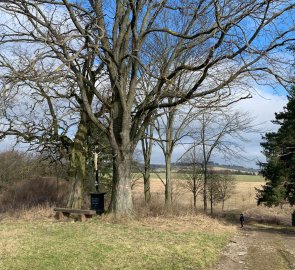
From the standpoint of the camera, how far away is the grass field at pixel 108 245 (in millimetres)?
8430

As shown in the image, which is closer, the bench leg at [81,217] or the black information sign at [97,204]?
the bench leg at [81,217]

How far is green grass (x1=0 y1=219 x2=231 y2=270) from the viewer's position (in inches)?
331

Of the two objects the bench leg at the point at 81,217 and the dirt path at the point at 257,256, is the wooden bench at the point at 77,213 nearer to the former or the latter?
the bench leg at the point at 81,217

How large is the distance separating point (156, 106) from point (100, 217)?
15.3 ft

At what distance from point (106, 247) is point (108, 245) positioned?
244mm

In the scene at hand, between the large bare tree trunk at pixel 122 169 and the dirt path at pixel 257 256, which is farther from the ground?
the large bare tree trunk at pixel 122 169

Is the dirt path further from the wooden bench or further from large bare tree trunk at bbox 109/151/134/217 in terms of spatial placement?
the wooden bench

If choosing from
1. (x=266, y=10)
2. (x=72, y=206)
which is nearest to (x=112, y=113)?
(x=72, y=206)

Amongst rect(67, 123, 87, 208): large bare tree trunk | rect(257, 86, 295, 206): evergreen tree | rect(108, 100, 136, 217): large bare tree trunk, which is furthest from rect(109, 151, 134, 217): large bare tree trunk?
rect(257, 86, 295, 206): evergreen tree

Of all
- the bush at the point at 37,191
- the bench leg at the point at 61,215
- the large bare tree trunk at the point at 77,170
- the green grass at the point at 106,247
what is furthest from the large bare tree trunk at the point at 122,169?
the bush at the point at 37,191

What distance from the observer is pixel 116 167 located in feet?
52.7

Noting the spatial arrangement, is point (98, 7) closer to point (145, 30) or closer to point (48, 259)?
point (145, 30)

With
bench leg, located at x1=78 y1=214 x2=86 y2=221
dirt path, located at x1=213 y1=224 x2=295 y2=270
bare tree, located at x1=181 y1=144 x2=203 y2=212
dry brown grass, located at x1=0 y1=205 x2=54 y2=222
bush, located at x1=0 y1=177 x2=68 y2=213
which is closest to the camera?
dirt path, located at x1=213 y1=224 x2=295 y2=270

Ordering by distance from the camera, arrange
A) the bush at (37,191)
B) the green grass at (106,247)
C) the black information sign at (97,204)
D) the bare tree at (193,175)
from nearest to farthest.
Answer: the green grass at (106,247)
the black information sign at (97,204)
the bush at (37,191)
the bare tree at (193,175)
